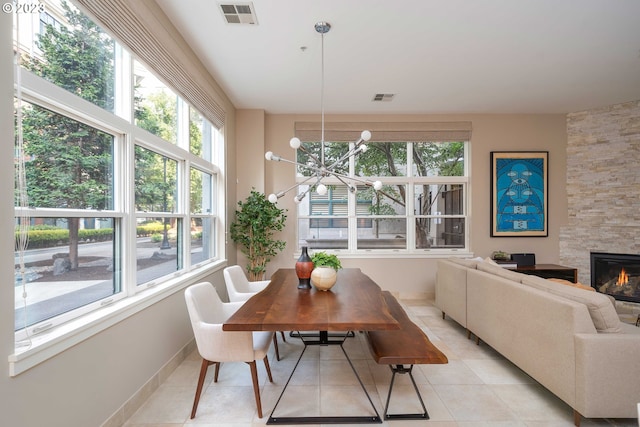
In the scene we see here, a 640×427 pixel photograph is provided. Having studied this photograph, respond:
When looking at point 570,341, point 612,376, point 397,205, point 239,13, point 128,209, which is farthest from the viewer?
point 397,205

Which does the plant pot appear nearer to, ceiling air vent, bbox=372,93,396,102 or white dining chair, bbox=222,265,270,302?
white dining chair, bbox=222,265,270,302

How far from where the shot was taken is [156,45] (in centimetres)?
233

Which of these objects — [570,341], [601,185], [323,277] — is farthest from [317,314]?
[601,185]

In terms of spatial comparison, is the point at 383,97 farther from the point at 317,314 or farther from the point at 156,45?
the point at 317,314

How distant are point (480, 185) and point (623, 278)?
2225mm

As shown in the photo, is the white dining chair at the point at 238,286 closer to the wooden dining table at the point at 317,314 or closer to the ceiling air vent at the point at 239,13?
the wooden dining table at the point at 317,314

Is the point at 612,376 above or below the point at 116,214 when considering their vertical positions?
below

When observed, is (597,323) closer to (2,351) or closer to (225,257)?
(2,351)

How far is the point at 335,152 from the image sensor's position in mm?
5062

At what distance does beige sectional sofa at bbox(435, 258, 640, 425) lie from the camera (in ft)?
5.82

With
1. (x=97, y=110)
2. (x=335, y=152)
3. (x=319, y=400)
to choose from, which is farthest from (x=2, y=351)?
(x=335, y=152)

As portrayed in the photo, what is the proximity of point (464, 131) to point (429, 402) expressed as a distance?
4096mm

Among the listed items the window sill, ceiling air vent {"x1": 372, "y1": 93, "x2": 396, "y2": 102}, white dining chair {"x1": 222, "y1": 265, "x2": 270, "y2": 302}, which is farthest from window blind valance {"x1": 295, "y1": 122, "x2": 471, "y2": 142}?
the window sill

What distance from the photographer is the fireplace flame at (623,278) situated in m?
4.18
